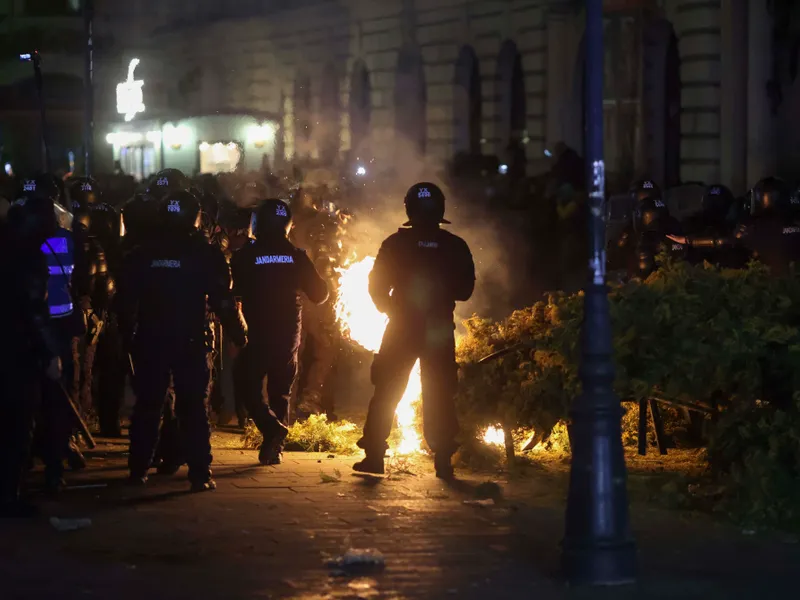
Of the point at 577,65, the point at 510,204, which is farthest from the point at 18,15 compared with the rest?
the point at 510,204

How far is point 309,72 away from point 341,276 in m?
30.4

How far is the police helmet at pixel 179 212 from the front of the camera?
10102 mm

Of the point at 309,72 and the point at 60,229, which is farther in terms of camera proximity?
the point at 309,72

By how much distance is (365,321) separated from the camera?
12.5m

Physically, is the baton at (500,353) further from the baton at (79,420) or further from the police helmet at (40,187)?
the police helmet at (40,187)

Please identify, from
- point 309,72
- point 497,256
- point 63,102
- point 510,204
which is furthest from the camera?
point 63,102

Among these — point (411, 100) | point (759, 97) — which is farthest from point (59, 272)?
point (411, 100)

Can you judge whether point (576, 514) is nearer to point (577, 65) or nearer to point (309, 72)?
point (577, 65)

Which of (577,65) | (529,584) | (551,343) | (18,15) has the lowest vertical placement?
(529,584)

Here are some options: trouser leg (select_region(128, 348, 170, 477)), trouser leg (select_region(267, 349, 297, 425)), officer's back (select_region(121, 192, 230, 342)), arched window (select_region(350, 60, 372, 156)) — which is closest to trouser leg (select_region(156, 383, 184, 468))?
trouser leg (select_region(128, 348, 170, 477))

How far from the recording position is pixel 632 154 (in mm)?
26891

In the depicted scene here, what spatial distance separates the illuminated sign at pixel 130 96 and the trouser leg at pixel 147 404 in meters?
39.1

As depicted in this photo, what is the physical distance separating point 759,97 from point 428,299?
1454 cm

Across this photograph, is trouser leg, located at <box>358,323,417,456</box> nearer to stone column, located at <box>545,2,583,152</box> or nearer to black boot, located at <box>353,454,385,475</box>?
black boot, located at <box>353,454,385,475</box>
